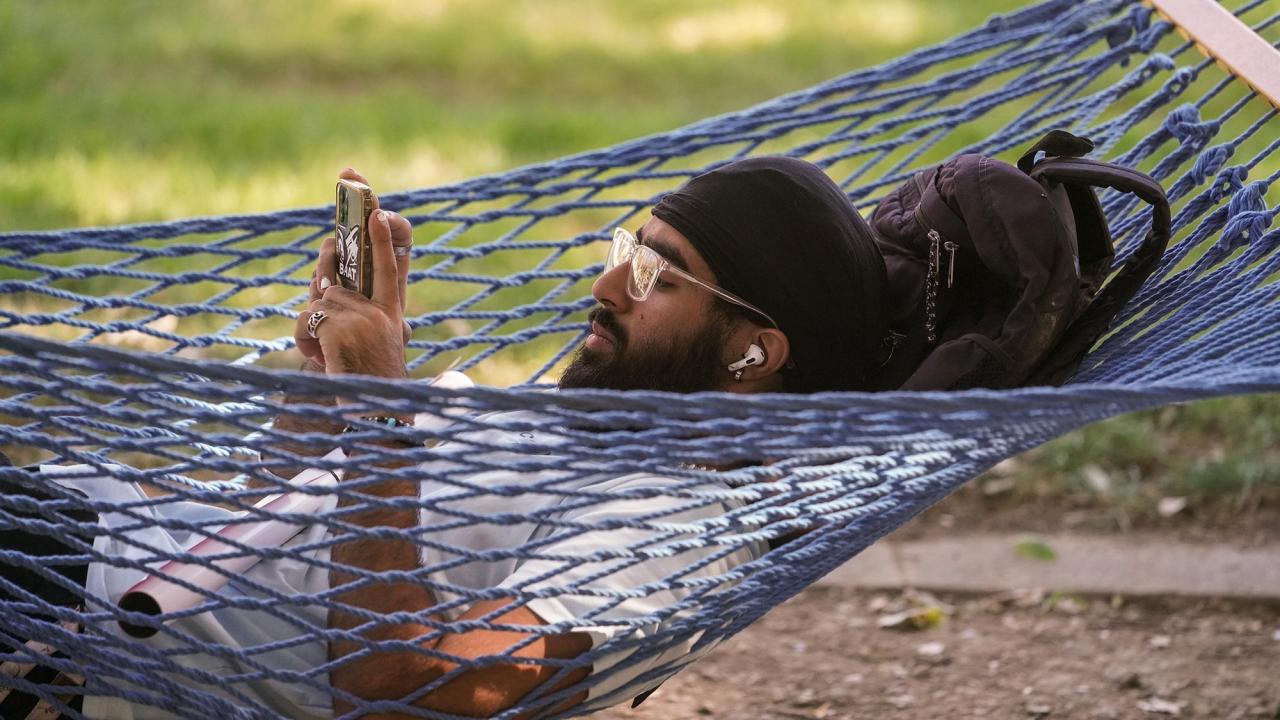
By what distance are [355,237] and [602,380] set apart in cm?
43

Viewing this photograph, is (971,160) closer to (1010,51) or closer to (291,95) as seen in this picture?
(1010,51)

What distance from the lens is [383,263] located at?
1.85 m

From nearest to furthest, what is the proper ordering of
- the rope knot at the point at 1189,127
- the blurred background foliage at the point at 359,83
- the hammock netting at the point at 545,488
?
the hammock netting at the point at 545,488, the rope knot at the point at 1189,127, the blurred background foliage at the point at 359,83

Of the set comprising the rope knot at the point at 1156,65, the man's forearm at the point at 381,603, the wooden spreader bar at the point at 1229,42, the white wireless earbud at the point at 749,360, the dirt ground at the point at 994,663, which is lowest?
the dirt ground at the point at 994,663

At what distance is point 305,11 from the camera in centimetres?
648

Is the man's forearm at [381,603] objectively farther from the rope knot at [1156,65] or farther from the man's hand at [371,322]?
the rope knot at [1156,65]

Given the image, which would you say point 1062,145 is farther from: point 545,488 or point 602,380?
point 545,488

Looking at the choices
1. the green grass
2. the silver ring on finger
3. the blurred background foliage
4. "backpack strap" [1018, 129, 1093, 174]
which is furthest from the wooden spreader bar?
the green grass

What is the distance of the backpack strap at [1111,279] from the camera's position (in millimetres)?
1948

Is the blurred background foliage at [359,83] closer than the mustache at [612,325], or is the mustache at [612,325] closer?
the mustache at [612,325]

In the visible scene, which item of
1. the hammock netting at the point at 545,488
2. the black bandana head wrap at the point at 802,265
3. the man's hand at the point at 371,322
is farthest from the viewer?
the black bandana head wrap at the point at 802,265

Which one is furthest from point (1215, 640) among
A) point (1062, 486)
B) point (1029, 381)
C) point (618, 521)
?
point (618, 521)

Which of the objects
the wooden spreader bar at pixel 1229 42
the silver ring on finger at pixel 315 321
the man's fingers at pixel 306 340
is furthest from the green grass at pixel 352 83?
the wooden spreader bar at pixel 1229 42

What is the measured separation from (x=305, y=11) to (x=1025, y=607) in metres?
4.68
